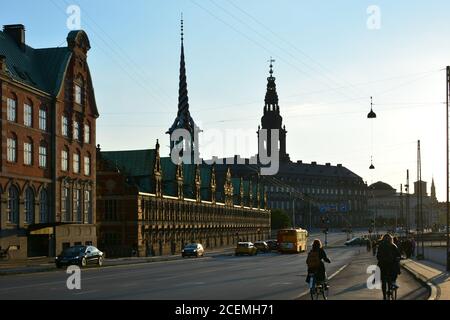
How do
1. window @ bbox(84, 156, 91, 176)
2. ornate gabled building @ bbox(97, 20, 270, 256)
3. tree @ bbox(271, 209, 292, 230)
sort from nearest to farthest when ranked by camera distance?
window @ bbox(84, 156, 91, 176) < ornate gabled building @ bbox(97, 20, 270, 256) < tree @ bbox(271, 209, 292, 230)

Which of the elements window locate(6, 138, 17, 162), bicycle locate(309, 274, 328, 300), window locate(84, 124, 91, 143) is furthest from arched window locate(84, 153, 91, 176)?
bicycle locate(309, 274, 328, 300)

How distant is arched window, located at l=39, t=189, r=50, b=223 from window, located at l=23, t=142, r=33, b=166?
10.7 ft

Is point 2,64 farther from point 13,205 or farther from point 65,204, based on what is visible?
point 65,204

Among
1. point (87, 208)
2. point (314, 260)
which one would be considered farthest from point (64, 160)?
point (314, 260)

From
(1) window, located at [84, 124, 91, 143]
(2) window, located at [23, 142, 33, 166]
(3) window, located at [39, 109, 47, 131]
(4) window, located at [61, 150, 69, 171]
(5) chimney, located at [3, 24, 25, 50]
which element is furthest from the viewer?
(1) window, located at [84, 124, 91, 143]

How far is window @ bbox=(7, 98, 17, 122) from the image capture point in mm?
58375

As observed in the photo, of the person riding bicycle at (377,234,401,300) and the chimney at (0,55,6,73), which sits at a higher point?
the chimney at (0,55,6,73)

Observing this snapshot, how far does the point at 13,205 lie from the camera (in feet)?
193

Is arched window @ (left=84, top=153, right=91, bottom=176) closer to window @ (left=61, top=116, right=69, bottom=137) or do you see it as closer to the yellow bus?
window @ (left=61, top=116, right=69, bottom=137)

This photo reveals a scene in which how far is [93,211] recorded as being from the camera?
248ft

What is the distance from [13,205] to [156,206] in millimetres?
33215

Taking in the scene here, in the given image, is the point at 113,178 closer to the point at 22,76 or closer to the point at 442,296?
the point at 22,76

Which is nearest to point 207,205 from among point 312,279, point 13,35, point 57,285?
point 13,35
